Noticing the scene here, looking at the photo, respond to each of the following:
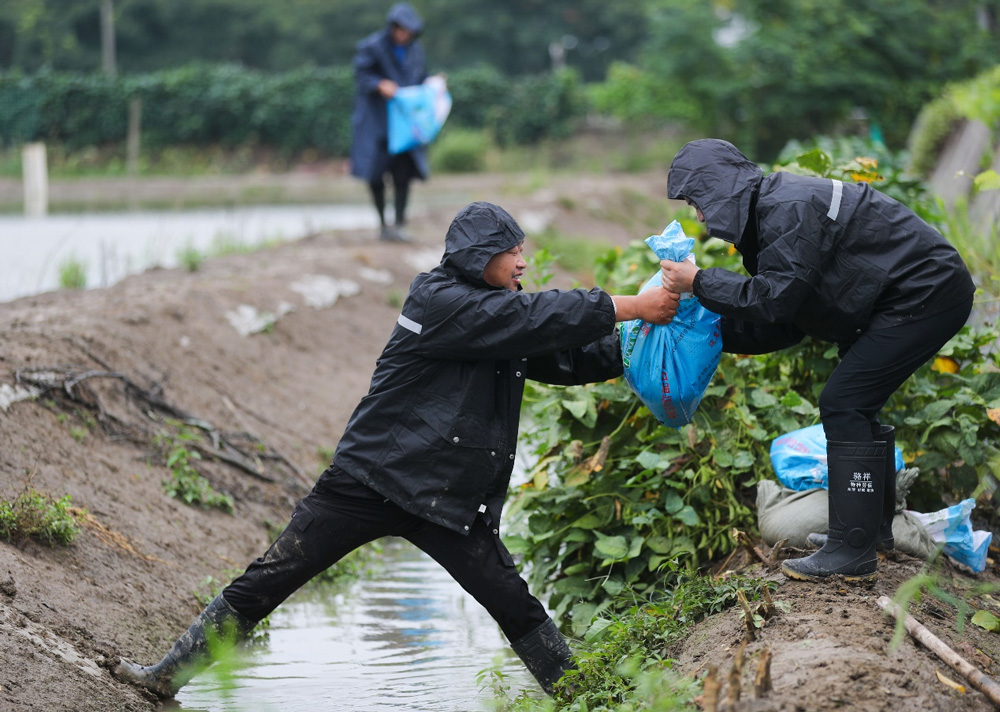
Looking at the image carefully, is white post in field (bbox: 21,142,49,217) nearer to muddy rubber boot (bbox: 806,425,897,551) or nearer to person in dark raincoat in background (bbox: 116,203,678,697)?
person in dark raincoat in background (bbox: 116,203,678,697)

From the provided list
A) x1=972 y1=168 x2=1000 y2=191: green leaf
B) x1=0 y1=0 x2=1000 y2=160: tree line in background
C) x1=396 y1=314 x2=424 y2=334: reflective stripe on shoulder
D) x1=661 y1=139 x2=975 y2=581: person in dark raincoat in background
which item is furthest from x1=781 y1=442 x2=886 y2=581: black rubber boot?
x1=0 y1=0 x2=1000 y2=160: tree line in background

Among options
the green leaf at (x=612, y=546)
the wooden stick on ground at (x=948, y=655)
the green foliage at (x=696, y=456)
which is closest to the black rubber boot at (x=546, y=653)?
the green foliage at (x=696, y=456)

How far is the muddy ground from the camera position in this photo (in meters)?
3.49

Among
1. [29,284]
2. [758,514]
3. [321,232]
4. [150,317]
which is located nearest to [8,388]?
[150,317]

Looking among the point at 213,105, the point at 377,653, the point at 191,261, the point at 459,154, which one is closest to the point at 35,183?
the point at 459,154

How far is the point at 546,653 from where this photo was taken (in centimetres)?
386

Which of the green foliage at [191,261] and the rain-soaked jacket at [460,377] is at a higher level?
the rain-soaked jacket at [460,377]

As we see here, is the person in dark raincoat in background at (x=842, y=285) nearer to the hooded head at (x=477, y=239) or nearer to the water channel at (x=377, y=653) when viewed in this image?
the hooded head at (x=477, y=239)

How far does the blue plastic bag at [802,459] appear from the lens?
14.3 feet

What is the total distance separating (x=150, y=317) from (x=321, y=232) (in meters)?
5.56

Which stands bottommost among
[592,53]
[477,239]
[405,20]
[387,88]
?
[477,239]

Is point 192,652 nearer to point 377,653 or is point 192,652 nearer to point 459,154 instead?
point 377,653

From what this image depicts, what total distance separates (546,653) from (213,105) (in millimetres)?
37538

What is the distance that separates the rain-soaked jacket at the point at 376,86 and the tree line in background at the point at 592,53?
13169 millimetres
